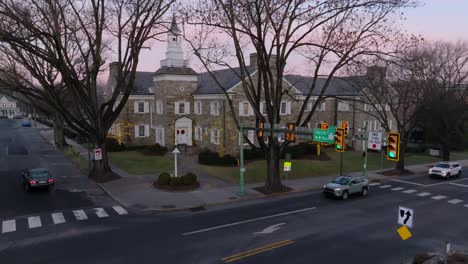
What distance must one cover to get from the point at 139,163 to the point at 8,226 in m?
19.6

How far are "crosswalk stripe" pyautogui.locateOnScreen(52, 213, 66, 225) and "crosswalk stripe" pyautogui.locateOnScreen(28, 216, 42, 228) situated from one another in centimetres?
70

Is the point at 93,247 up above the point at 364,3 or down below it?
below

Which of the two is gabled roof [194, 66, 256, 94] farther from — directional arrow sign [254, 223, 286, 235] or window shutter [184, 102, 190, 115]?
directional arrow sign [254, 223, 286, 235]

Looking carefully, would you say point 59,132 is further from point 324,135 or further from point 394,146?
point 394,146

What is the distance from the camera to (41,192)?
25.4 m

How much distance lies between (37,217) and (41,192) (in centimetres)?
649

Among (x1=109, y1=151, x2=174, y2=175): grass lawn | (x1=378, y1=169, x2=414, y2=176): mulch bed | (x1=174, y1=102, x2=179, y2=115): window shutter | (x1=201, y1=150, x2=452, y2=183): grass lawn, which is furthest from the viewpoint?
(x1=174, y1=102, x2=179, y2=115): window shutter

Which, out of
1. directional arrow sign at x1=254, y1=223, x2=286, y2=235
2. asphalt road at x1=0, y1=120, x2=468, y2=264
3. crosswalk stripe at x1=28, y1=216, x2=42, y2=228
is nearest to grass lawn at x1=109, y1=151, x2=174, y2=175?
asphalt road at x1=0, y1=120, x2=468, y2=264

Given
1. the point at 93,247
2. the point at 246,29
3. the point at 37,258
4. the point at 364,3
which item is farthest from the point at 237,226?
the point at 364,3

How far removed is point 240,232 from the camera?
56.7ft

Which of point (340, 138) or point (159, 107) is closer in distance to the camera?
point (340, 138)

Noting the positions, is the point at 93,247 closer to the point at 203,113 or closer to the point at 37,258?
the point at 37,258

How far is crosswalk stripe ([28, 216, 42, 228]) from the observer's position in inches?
715

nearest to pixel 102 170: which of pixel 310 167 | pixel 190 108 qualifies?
pixel 190 108
